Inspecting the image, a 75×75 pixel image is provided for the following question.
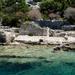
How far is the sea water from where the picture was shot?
16.2 meters

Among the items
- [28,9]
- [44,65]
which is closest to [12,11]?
[28,9]

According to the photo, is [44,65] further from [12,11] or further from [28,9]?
[12,11]

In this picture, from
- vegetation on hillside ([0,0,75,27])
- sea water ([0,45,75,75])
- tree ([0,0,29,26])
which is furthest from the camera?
vegetation on hillside ([0,0,75,27])

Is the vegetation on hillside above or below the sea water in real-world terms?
above

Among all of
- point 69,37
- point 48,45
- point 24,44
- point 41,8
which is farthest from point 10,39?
point 41,8

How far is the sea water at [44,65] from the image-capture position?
16.2 m

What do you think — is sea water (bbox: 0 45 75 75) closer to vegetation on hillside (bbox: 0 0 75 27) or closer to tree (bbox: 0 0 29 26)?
tree (bbox: 0 0 29 26)

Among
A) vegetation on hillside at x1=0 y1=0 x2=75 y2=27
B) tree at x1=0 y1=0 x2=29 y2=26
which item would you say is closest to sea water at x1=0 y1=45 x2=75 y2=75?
tree at x1=0 y1=0 x2=29 y2=26

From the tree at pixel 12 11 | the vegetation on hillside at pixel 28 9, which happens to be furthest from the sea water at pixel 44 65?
the vegetation on hillside at pixel 28 9

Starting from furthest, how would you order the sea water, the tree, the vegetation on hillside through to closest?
the vegetation on hillside
the tree
the sea water

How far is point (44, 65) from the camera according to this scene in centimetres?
1764

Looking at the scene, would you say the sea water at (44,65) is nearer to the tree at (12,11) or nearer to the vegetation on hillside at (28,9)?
the tree at (12,11)

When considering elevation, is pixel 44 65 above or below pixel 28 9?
below

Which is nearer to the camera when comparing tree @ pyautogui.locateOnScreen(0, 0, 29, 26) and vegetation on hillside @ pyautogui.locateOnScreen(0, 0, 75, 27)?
tree @ pyautogui.locateOnScreen(0, 0, 29, 26)
